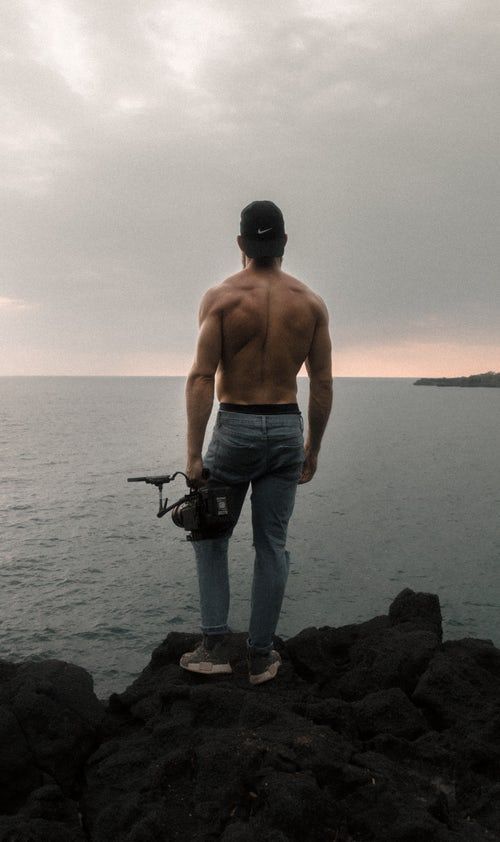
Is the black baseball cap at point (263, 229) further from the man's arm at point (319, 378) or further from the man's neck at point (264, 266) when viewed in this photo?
the man's arm at point (319, 378)

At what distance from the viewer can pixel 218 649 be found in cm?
499

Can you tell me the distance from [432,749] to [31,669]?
3.13 m

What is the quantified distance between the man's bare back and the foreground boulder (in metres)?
2.23

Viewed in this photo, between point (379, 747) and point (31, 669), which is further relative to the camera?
point (31, 669)

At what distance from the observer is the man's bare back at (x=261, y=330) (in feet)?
14.8

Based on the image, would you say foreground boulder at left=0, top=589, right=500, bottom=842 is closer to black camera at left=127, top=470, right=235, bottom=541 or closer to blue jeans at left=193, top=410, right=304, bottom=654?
blue jeans at left=193, top=410, right=304, bottom=654

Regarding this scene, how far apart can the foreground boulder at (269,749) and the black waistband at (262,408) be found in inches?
80.2

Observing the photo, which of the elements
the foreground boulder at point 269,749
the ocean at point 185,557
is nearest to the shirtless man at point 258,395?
the foreground boulder at point 269,749

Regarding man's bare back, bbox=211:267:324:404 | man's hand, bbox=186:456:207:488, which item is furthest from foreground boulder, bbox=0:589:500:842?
man's bare back, bbox=211:267:324:404

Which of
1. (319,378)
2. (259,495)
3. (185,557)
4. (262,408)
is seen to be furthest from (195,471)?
(185,557)

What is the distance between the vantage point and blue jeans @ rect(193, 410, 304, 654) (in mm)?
4586

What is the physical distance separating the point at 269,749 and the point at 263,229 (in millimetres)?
3444

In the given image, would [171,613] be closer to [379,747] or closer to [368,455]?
[379,747]

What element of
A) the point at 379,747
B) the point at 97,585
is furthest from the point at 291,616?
the point at 379,747
